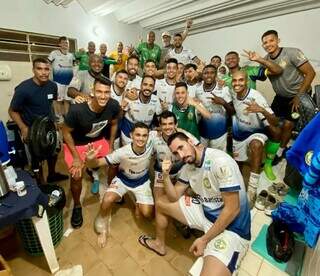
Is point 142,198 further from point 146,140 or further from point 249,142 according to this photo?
point 249,142

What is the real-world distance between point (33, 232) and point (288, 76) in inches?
140

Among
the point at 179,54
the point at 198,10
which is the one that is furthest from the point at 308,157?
the point at 198,10

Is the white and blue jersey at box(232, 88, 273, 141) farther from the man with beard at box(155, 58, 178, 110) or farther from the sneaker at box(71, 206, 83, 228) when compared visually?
the sneaker at box(71, 206, 83, 228)

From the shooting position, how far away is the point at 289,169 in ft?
9.68

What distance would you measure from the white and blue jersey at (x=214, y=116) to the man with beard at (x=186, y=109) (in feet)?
0.40

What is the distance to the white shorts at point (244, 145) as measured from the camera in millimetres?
2873

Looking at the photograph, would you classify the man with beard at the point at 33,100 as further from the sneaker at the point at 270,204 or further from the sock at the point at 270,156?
the sock at the point at 270,156

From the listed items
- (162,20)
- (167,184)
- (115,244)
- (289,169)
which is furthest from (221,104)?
(162,20)

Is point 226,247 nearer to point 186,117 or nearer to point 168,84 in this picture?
point 186,117

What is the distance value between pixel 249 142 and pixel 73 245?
7.71 ft

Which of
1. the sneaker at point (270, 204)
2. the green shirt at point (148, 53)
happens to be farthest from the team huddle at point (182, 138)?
the green shirt at point (148, 53)

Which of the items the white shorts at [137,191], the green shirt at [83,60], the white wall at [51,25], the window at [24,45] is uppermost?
the white wall at [51,25]

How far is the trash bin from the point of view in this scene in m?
1.90

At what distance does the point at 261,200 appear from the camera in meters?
2.68
